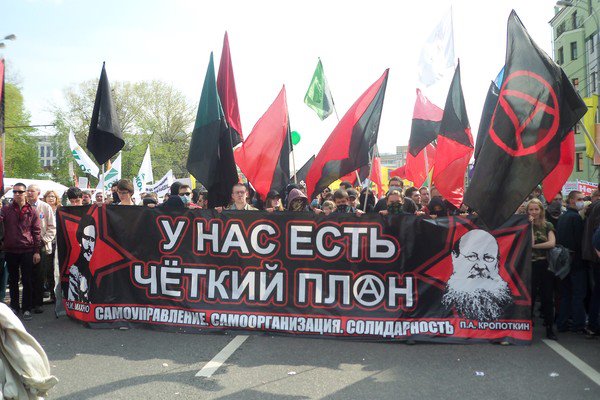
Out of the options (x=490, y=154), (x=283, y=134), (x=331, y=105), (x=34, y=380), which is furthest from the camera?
(x=331, y=105)

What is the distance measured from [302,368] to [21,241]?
15.5 ft

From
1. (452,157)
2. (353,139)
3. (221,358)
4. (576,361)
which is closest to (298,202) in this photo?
(353,139)

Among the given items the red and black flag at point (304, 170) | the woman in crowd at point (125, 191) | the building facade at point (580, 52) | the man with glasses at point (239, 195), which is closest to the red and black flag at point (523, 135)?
the man with glasses at point (239, 195)

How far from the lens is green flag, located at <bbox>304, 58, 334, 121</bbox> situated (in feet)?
41.9

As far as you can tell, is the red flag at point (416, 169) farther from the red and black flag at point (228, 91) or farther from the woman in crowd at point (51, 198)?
the woman in crowd at point (51, 198)

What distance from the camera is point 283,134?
9211 mm

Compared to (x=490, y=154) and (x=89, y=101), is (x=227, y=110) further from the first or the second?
(x=89, y=101)

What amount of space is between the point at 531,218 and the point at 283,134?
3.84 meters

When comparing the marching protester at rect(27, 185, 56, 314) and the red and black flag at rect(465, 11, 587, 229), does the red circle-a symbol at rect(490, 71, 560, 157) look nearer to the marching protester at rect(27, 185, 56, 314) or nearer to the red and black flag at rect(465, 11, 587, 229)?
the red and black flag at rect(465, 11, 587, 229)

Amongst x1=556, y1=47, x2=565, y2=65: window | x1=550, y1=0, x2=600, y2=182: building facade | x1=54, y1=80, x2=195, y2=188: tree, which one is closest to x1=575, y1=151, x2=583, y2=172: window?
x1=550, y1=0, x2=600, y2=182: building facade

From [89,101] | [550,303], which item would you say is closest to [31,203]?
[550,303]

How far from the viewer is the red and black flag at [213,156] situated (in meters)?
7.72

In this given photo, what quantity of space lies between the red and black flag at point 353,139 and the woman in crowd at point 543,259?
2161 millimetres

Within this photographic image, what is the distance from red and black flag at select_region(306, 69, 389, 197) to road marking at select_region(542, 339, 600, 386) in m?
3.05
